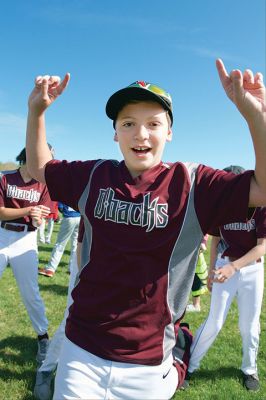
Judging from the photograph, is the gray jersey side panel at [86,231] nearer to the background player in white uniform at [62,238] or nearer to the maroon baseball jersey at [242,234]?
the maroon baseball jersey at [242,234]

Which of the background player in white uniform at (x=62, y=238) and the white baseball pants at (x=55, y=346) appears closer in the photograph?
the white baseball pants at (x=55, y=346)

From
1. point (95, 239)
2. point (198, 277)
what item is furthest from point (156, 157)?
point (198, 277)

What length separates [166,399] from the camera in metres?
2.10

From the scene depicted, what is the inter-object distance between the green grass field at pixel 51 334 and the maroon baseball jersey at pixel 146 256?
8.07 feet

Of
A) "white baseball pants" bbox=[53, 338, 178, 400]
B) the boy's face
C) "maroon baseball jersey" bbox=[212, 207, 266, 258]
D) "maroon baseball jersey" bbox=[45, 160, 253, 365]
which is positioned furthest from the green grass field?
the boy's face

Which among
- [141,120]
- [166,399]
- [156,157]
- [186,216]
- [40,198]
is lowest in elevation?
[166,399]

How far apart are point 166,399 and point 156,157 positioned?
4.44 feet

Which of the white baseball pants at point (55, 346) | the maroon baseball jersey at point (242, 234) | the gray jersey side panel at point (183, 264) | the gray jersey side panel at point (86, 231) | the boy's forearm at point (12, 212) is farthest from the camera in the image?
the boy's forearm at point (12, 212)

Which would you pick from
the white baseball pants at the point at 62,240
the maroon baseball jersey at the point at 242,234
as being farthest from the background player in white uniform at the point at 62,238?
the maroon baseball jersey at the point at 242,234

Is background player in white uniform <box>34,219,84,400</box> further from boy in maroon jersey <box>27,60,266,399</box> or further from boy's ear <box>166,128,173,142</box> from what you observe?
boy's ear <box>166,128,173,142</box>

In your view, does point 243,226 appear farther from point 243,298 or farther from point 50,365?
point 50,365

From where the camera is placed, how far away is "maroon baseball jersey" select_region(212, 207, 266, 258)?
429 centimetres

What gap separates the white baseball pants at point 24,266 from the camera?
4.80 metres

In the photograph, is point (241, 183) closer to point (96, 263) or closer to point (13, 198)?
point (96, 263)
